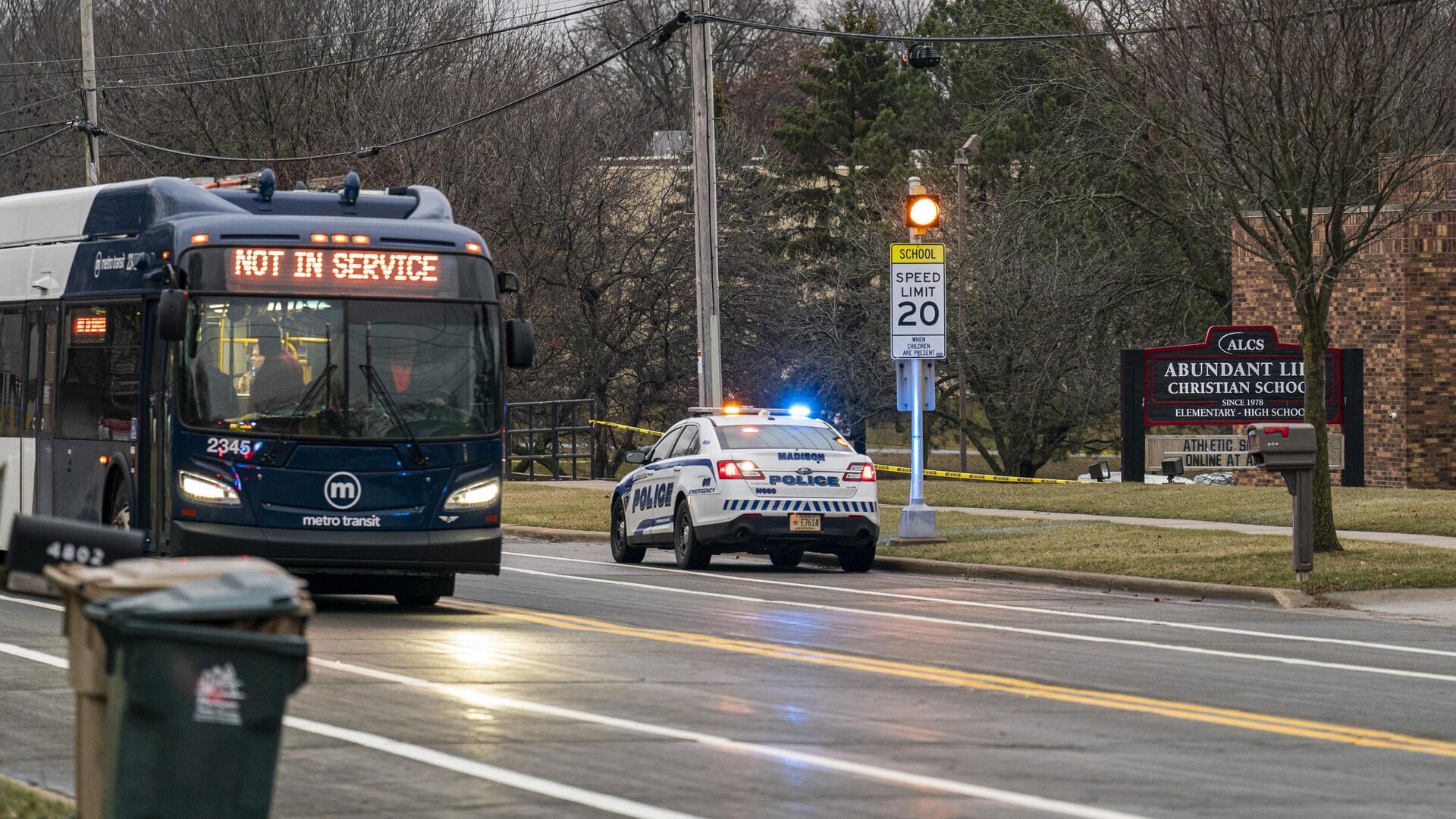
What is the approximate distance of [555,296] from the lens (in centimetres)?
4700

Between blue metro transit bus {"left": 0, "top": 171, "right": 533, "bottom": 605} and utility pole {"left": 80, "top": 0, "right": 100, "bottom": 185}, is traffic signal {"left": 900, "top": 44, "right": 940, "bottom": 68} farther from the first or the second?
blue metro transit bus {"left": 0, "top": 171, "right": 533, "bottom": 605}

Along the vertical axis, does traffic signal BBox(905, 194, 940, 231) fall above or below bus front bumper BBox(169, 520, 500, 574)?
above

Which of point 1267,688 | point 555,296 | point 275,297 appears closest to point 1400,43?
point 1267,688

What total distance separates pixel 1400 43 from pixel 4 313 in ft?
42.2

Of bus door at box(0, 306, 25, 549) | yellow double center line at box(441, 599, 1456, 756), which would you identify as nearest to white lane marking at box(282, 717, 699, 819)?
yellow double center line at box(441, 599, 1456, 756)

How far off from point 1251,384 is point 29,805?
85.9 feet

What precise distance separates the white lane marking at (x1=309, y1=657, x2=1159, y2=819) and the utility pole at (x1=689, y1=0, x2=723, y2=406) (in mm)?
17672

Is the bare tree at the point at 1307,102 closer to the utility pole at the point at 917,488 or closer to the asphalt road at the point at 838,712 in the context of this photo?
the utility pole at the point at 917,488

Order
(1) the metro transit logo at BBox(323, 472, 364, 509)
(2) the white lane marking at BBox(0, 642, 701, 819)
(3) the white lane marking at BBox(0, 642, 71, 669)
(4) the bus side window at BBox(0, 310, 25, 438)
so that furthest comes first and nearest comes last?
1. (4) the bus side window at BBox(0, 310, 25, 438)
2. (1) the metro transit logo at BBox(323, 472, 364, 509)
3. (3) the white lane marking at BBox(0, 642, 71, 669)
4. (2) the white lane marking at BBox(0, 642, 701, 819)

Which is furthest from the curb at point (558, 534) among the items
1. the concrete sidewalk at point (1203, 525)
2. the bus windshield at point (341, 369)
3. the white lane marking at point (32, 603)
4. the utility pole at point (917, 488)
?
the bus windshield at point (341, 369)

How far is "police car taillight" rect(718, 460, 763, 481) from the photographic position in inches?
821

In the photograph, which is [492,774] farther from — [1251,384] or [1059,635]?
[1251,384]

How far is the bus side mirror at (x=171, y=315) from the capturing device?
14688 millimetres

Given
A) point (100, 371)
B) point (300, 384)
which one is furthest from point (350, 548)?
point (100, 371)
